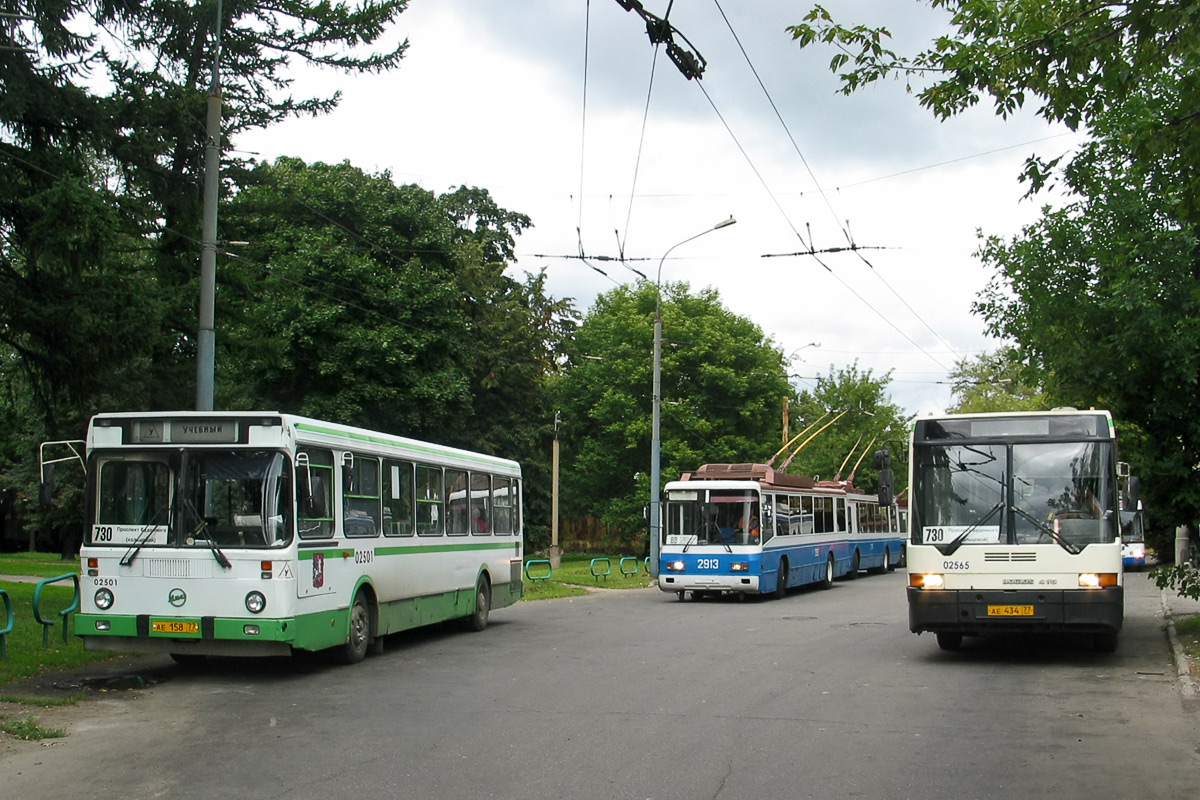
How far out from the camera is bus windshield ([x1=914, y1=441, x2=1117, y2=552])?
13242mm

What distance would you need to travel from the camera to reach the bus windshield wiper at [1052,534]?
13047mm

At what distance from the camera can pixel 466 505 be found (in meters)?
18.1

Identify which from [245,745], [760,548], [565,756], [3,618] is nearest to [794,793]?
[565,756]

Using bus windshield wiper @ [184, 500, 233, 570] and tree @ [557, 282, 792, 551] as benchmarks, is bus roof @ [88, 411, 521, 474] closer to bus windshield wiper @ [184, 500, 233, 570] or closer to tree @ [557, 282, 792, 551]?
bus windshield wiper @ [184, 500, 233, 570]

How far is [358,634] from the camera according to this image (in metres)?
14.1

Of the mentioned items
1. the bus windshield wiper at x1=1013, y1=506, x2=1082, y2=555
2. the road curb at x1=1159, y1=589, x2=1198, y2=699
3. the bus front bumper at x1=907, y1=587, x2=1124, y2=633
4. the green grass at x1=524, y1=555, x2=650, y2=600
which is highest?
the bus windshield wiper at x1=1013, y1=506, x2=1082, y2=555

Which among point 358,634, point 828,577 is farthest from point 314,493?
point 828,577

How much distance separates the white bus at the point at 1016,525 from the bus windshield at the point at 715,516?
10891mm

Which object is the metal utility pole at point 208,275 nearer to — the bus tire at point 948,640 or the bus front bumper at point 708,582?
the bus tire at point 948,640

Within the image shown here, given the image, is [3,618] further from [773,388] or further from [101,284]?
[773,388]

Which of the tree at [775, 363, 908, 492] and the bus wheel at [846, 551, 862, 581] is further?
the tree at [775, 363, 908, 492]

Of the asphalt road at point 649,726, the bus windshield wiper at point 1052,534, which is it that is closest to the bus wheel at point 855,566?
the asphalt road at point 649,726

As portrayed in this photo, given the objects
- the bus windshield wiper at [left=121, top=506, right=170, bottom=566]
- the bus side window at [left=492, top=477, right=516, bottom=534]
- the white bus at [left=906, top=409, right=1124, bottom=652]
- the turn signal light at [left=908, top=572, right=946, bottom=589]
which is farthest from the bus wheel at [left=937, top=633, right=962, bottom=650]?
the bus windshield wiper at [left=121, top=506, right=170, bottom=566]

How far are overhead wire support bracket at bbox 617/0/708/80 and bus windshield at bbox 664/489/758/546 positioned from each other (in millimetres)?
14856
